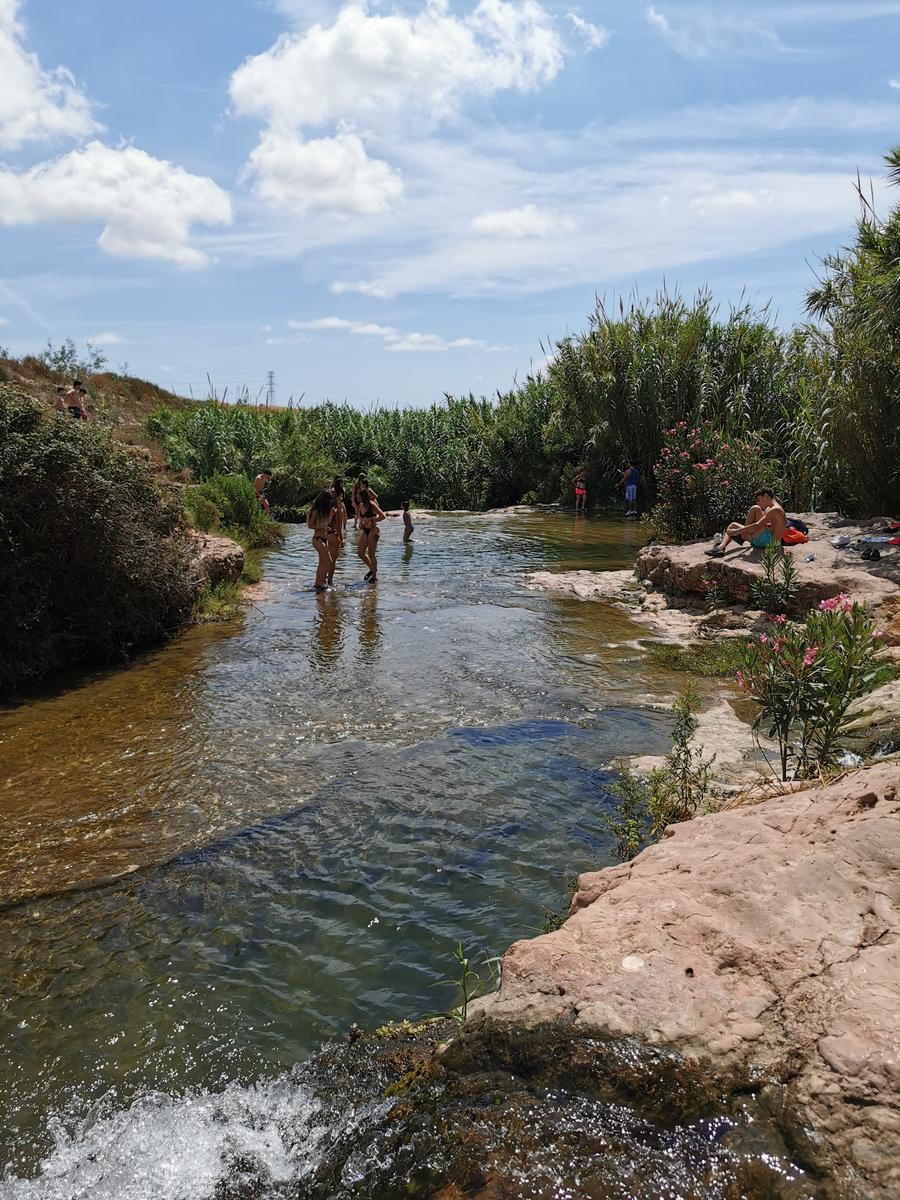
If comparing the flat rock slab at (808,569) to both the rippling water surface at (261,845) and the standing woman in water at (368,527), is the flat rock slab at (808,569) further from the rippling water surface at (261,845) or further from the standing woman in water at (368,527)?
the standing woman in water at (368,527)

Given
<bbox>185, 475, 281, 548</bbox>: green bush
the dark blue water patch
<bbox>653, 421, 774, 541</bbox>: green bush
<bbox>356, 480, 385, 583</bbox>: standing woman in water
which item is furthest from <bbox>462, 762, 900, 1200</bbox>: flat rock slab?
<bbox>185, 475, 281, 548</bbox>: green bush

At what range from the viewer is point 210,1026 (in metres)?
3.77

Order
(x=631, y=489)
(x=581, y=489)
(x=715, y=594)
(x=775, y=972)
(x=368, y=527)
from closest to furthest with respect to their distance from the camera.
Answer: (x=775, y=972), (x=715, y=594), (x=368, y=527), (x=631, y=489), (x=581, y=489)

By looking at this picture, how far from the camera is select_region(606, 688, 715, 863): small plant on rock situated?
523 centimetres

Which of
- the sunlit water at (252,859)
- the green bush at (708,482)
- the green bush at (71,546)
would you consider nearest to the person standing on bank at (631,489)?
the green bush at (708,482)

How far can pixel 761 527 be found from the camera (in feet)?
41.2

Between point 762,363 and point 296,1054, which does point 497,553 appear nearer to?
point 762,363

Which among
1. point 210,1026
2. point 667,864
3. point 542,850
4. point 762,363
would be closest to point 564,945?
point 667,864

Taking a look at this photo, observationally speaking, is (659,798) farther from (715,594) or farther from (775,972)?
(715,594)

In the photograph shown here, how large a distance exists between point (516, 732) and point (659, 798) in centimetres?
208

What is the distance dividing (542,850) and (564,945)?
205cm

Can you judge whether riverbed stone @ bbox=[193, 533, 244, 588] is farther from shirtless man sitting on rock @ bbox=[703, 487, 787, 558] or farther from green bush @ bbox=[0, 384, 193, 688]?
shirtless man sitting on rock @ bbox=[703, 487, 787, 558]

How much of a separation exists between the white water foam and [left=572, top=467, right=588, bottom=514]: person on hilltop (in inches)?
989

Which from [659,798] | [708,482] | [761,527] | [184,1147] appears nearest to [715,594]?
[761,527]
